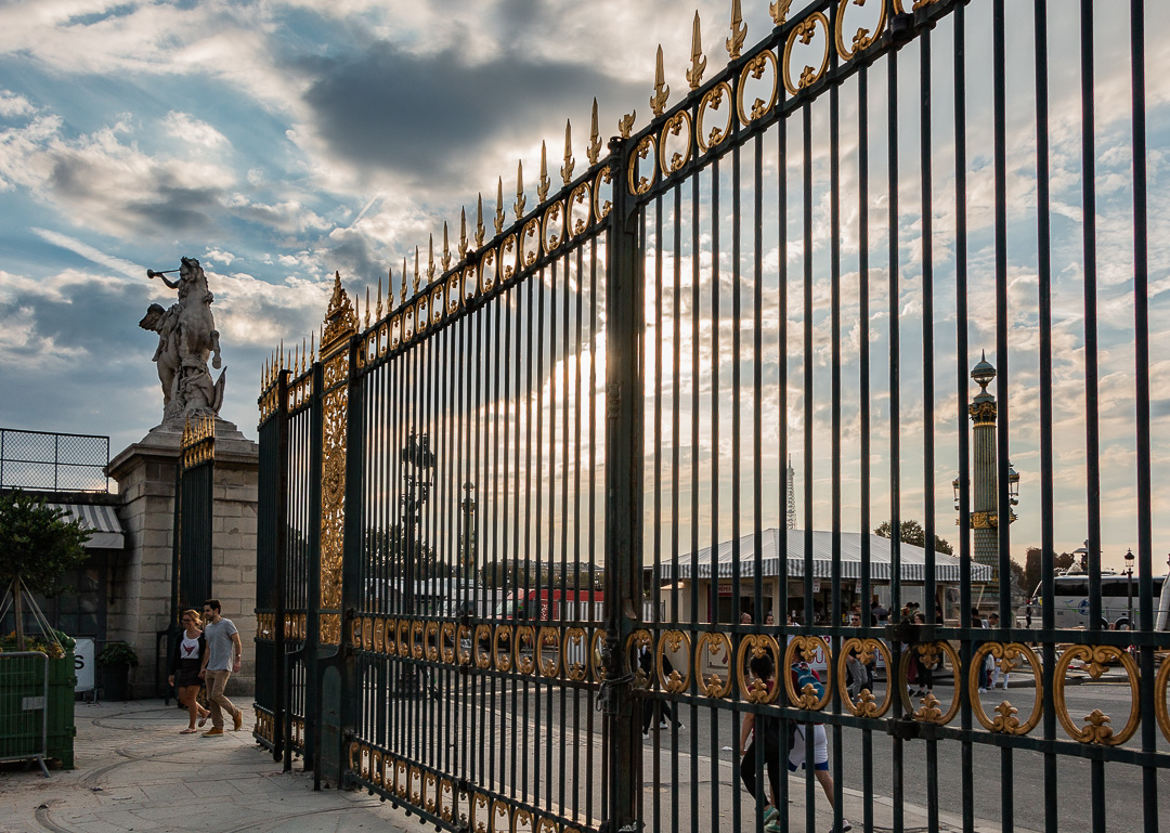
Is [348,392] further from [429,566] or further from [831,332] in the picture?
[831,332]


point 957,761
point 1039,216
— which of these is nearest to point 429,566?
point 1039,216

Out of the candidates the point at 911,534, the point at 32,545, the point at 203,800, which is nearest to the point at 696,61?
the point at 203,800

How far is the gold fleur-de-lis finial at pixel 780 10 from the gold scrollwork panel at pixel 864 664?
2700mm

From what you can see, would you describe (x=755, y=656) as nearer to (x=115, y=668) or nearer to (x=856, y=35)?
(x=856, y=35)

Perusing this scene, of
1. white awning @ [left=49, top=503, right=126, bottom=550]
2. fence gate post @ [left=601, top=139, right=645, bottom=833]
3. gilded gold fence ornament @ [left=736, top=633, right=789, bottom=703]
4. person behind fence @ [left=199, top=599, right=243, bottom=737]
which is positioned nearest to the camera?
gilded gold fence ornament @ [left=736, top=633, right=789, bottom=703]

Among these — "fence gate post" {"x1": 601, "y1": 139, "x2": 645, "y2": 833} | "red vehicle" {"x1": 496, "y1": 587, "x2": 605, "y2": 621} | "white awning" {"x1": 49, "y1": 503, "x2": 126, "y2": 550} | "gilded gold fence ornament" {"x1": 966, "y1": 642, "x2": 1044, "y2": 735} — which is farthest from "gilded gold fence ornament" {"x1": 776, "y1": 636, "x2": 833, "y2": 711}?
"white awning" {"x1": 49, "y1": 503, "x2": 126, "y2": 550}

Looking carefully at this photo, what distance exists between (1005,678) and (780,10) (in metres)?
3.01

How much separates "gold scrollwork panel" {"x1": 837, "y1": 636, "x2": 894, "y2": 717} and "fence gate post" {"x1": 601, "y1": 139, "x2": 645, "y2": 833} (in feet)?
5.50

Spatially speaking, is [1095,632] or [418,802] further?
[418,802]

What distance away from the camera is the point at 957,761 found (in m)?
13.4

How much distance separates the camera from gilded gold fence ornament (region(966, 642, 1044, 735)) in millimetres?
3564

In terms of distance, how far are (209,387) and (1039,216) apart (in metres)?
18.3

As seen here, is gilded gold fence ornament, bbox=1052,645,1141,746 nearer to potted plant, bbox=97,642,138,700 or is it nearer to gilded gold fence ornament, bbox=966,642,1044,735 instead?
gilded gold fence ornament, bbox=966,642,1044,735

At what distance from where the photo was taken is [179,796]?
980cm
